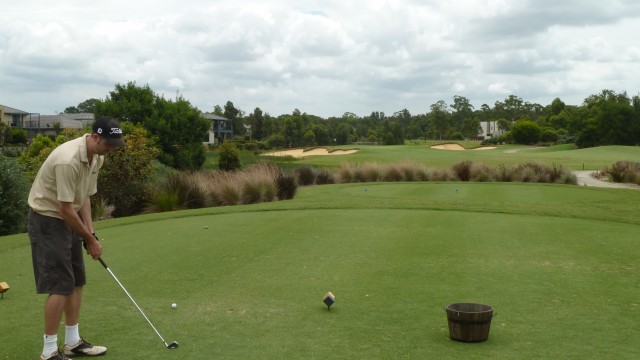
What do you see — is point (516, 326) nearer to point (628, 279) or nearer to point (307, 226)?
point (628, 279)

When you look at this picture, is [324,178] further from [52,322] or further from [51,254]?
[52,322]

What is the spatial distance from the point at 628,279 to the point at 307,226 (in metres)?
5.75

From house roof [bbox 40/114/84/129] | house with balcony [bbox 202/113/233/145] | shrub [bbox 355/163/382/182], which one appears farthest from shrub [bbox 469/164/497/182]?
house with balcony [bbox 202/113/233/145]

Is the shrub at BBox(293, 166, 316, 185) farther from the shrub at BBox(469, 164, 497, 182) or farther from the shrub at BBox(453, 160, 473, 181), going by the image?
the shrub at BBox(469, 164, 497, 182)

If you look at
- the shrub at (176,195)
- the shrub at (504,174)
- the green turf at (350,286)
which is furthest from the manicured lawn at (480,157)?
the green turf at (350,286)

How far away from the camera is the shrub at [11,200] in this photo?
15750 millimetres

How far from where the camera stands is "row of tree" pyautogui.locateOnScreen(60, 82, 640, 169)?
35281mm

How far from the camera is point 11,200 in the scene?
1598 centimetres

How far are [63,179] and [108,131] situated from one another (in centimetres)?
50

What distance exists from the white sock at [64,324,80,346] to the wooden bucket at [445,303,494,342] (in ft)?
9.97

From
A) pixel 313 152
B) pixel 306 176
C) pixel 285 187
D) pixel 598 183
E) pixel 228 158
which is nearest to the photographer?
pixel 285 187

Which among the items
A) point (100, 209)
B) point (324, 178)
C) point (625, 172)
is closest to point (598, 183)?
point (625, 172)

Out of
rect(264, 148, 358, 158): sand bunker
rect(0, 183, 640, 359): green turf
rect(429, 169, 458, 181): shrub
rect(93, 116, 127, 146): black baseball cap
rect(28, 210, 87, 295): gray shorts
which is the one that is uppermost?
rect(93, 116, 127, 146): black baseball cap

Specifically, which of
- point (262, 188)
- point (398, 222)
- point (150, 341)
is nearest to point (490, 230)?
point (398, 222)
